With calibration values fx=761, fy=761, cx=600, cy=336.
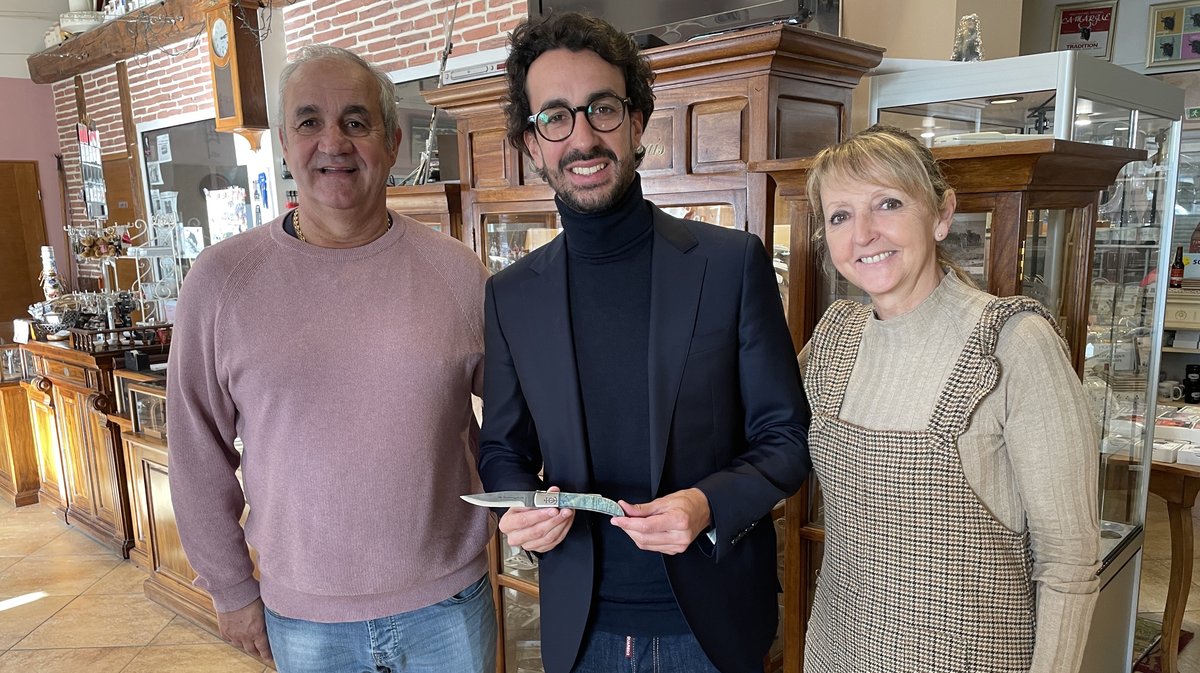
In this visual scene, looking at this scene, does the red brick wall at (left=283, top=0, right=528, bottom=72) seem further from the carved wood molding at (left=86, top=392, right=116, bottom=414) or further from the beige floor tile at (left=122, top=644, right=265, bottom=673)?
the beige floor tile at (left=122, top=644, right=265, bottom=673)

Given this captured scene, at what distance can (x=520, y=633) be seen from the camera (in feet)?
9.88

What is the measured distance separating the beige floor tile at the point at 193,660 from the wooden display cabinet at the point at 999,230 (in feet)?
8.68

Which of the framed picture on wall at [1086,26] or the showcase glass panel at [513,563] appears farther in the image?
the framed picture on wall at [1086,26]

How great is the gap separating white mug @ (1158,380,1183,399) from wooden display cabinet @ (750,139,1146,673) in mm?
5716

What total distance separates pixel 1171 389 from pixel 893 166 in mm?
6885

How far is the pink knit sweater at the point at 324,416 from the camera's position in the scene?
59.7 inches

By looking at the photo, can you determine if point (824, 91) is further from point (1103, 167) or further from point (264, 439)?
point (264, 439)

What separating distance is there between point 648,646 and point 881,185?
92 cm

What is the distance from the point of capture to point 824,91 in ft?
7.18

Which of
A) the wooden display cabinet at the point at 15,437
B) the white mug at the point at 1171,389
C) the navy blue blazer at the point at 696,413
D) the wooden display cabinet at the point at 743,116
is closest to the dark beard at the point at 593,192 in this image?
the navy blue blazer at the point at 696,413

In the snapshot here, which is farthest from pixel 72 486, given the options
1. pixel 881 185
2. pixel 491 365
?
pixel 881 185

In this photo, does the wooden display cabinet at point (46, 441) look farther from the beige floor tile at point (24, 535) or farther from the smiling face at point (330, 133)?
the smiling face at point (330, 133)

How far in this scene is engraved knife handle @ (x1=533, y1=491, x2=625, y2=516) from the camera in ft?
Answer: 3.94

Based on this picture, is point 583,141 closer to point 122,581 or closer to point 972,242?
point 972,242
